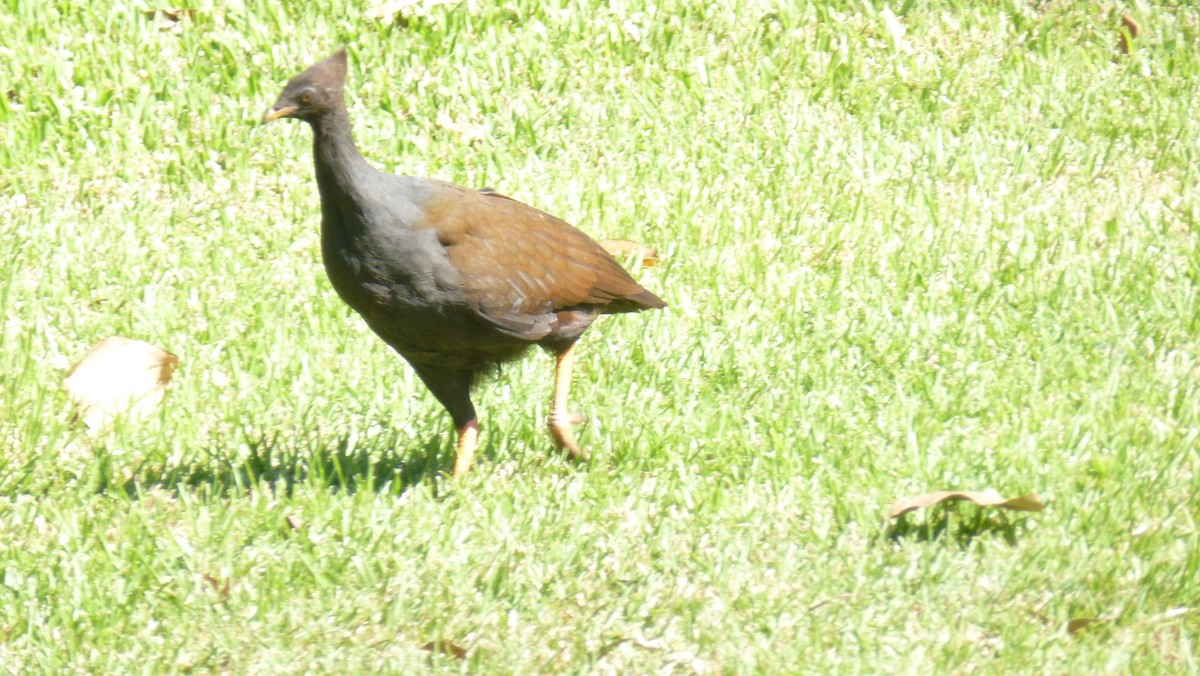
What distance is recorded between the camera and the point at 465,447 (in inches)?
216

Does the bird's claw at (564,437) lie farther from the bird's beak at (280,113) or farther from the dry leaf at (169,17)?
the dry leaf at (169,17)

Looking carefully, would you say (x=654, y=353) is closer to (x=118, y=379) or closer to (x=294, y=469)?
(x=294, y=469)

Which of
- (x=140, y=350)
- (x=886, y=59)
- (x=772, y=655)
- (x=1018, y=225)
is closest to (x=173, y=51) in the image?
(x=140, y=350)

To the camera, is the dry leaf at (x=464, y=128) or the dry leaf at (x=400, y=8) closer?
the dry leaf at (x=464, y=128)

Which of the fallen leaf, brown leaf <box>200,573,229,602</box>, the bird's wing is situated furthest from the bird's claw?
the fallen leaf

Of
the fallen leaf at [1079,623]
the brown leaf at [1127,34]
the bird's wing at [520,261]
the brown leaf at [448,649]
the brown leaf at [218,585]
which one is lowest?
the brown leaf at [448,649]

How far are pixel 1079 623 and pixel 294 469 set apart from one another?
109 inches

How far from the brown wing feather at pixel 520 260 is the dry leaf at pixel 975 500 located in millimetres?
1348

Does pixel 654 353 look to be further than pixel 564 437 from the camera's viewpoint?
Yes

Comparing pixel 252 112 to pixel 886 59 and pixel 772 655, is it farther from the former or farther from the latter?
pixel 772 655

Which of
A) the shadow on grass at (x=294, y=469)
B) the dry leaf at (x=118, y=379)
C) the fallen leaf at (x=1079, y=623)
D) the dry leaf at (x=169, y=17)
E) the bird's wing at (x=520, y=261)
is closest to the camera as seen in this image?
the fallen leaf at (x=1079, y=623)

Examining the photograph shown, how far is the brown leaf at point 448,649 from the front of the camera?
4.45 metres

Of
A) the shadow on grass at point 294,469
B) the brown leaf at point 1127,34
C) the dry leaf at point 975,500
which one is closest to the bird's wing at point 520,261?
the shadow on grass at point 294,469

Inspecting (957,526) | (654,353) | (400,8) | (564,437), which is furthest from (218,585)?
(400,8)
